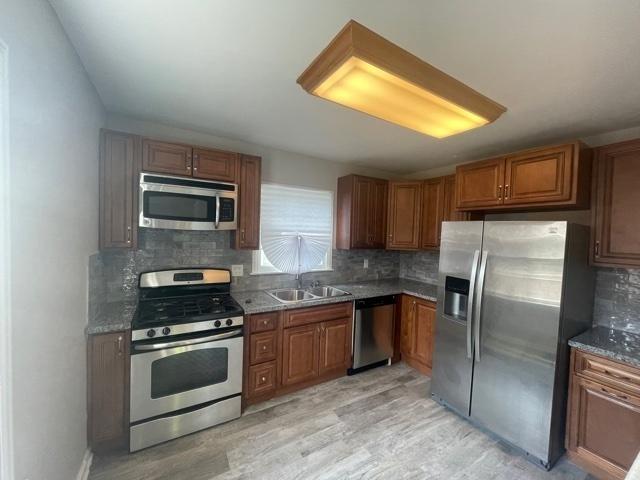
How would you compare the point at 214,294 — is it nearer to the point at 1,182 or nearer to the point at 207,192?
the point at 207,192

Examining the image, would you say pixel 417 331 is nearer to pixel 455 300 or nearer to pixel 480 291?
pixel 455 300

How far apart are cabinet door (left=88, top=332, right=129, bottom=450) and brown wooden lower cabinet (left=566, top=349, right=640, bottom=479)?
9.96 ft

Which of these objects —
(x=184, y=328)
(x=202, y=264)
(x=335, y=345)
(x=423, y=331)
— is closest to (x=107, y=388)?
(x=184, y=328)

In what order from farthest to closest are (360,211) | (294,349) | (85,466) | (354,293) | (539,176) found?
1. (360,211)
2. (354,293)
3. (294,349)
4. (539,176)
5. (85,466)

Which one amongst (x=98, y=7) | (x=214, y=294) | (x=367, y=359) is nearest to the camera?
(x=98, y=7)

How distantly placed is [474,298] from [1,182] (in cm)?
264

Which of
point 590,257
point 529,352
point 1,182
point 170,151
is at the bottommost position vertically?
point 529,352

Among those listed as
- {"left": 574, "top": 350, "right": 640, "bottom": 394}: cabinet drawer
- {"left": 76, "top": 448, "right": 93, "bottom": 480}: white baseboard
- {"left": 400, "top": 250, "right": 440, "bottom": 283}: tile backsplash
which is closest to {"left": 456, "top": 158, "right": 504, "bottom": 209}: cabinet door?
{"left": 400, "top": 250, "right": 440, "bottom": 283}: tile backsplash

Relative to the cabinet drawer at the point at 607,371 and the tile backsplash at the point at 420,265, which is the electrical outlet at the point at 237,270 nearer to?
the tile backsplash at the point at 420,265

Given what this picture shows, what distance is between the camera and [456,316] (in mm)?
2277

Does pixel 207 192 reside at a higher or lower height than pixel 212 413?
higher

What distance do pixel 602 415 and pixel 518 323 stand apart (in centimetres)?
68

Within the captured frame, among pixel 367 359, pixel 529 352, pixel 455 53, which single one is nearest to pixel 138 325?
pixel 367 359

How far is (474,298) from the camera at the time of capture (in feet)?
6.71
